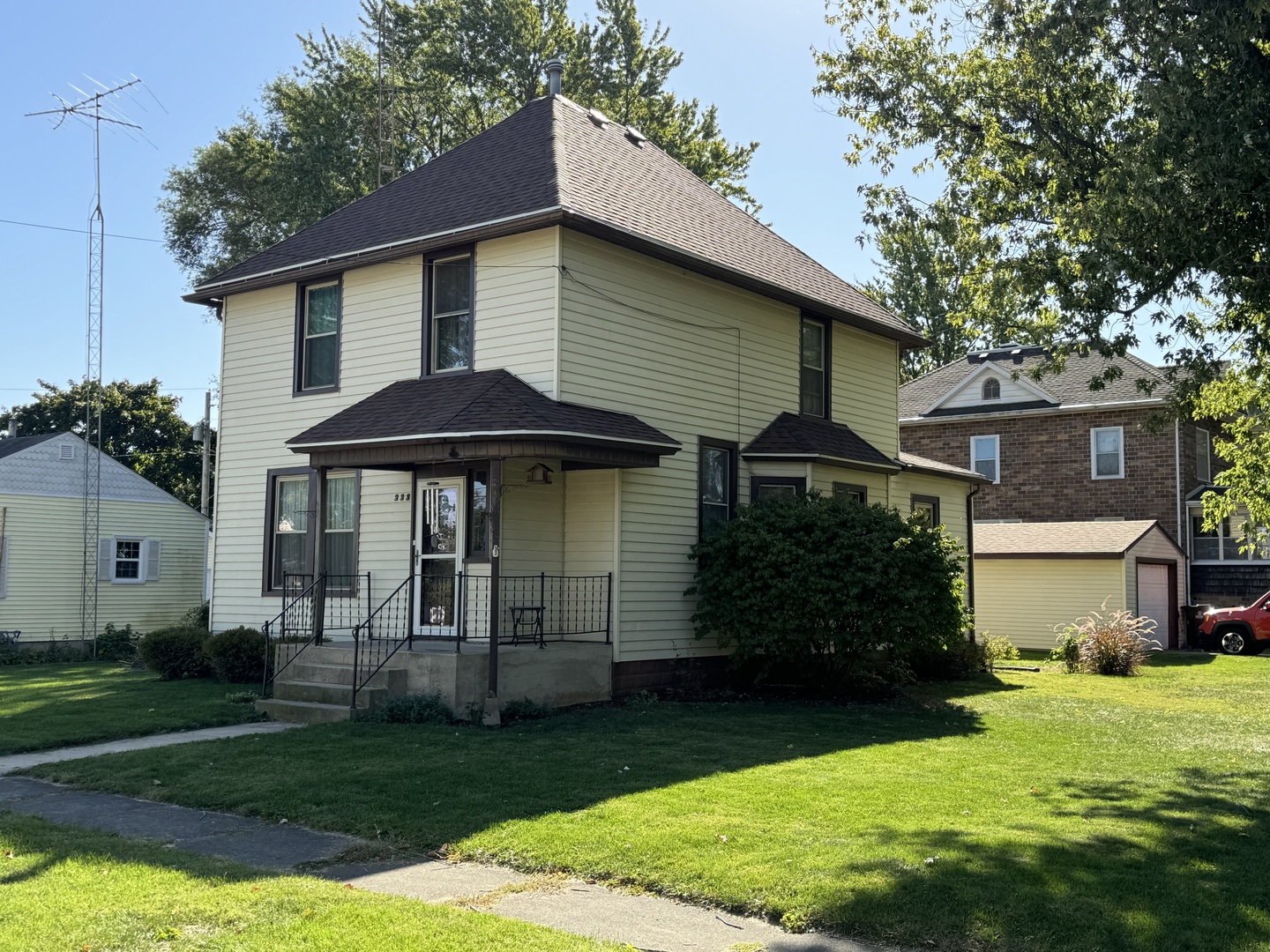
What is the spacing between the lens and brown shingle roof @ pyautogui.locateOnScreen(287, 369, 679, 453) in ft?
41.7

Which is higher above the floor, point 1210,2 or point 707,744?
point 1210,2

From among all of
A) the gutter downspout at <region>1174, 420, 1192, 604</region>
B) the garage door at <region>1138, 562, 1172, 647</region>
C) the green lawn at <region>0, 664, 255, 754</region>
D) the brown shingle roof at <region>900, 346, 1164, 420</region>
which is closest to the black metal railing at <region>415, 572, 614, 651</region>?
the green lawn at <region>0, 664, 255, 754</region>

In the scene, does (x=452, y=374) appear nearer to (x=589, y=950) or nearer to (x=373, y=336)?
(x=373, y=336)

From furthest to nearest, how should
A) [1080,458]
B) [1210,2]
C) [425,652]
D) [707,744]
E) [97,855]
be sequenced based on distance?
[1080,458], [425,652], [707,744], [1210,2], [97,855]

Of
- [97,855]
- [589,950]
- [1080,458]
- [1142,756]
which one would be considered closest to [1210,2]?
[1142,756]

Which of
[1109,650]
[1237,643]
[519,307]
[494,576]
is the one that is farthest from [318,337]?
[1237,643]

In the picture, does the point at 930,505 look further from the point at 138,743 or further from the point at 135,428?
the point at 135,428

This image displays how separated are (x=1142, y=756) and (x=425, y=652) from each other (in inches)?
296

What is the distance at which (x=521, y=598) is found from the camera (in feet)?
46.4

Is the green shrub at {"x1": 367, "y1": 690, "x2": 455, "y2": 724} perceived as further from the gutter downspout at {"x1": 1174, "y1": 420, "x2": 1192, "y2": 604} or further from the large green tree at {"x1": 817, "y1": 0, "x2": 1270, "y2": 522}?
the gutter downspout at {"x1": 1174, "y1": 420, "x2": 1192, "y2": 604}

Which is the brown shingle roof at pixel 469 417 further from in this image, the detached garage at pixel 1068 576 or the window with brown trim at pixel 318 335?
the detached garage at pixel 1068 576

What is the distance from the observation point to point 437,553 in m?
14.7

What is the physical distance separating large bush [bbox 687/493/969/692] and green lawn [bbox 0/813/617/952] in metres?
8.94

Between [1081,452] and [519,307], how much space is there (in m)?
22.2
